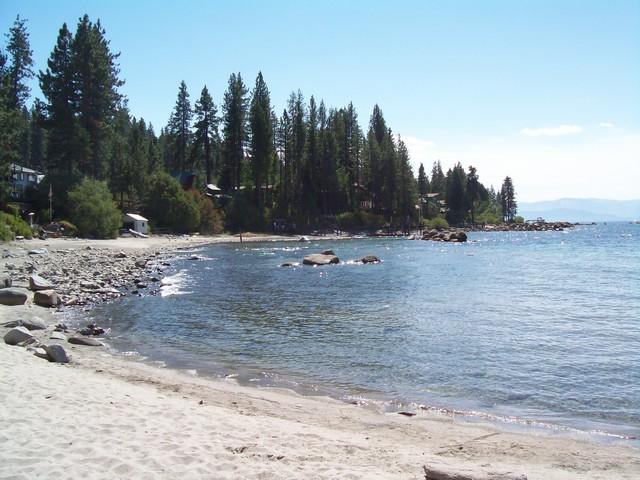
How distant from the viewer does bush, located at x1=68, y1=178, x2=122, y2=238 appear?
51344mm

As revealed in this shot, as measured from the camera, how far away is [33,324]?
591 inches

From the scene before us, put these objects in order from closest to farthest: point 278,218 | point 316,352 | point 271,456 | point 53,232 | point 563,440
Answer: point 271,456 < point 563,440 < point 316,352 < point 53,232 < point 278,218

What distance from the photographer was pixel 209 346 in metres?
15.7

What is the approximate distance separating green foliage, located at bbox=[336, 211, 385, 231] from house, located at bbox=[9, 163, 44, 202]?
52.5 meters

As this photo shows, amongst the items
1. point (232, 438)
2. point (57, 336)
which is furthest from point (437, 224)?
point (232, 438)

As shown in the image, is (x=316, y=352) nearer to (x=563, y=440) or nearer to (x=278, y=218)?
(x=563, y=440)

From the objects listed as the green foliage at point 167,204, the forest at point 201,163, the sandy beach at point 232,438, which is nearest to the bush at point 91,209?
the forest at point 201,163

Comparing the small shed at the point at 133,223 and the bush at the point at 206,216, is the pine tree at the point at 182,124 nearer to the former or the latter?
the bush at the point at 206,216

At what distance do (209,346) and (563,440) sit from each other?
10.5 m

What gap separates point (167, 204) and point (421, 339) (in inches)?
2426

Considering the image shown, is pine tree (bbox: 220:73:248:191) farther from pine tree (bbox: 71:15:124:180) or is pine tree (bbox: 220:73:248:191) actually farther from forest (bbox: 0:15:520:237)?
pine tree (bbox: 71:15:124:180)

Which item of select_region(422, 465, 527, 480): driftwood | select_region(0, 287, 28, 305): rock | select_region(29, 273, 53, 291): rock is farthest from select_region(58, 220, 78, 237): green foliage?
select_region(422, 465, 527, 480): driftwood

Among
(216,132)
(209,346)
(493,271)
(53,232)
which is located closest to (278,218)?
(216,132)

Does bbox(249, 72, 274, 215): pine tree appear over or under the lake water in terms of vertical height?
over
